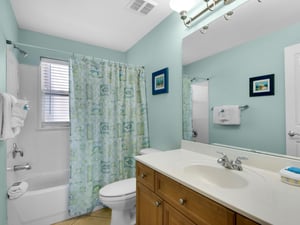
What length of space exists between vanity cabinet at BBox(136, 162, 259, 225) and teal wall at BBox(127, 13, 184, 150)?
0.67 m

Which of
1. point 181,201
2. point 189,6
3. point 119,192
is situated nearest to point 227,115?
point 181,201

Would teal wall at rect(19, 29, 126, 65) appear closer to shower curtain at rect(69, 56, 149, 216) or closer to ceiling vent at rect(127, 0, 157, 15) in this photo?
shower curtain at rect(69, 56, 149, 216)

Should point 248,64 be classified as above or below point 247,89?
above

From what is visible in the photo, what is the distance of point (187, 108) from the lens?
5.52 feet

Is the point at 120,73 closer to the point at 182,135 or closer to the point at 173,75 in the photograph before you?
the point at 173,75

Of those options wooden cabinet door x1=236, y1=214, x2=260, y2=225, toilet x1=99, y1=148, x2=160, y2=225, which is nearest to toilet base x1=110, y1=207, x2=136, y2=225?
toilet x1=99, y1=148, x2=160, y2=225

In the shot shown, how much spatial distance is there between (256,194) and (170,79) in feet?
4.60

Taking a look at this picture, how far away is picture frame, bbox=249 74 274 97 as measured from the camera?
106 cm

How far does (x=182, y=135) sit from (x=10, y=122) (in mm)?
1515

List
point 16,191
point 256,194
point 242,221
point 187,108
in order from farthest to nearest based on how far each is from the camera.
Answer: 1. point 187,108
2. point 16,191
3. point 256,194
4. point 242,221

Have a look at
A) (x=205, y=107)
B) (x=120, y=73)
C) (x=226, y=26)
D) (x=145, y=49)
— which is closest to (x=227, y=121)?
(x=205, y=107)

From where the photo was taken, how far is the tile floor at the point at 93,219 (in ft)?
5.80

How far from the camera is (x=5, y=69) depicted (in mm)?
1438

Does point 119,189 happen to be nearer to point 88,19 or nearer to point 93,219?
point 93,219
